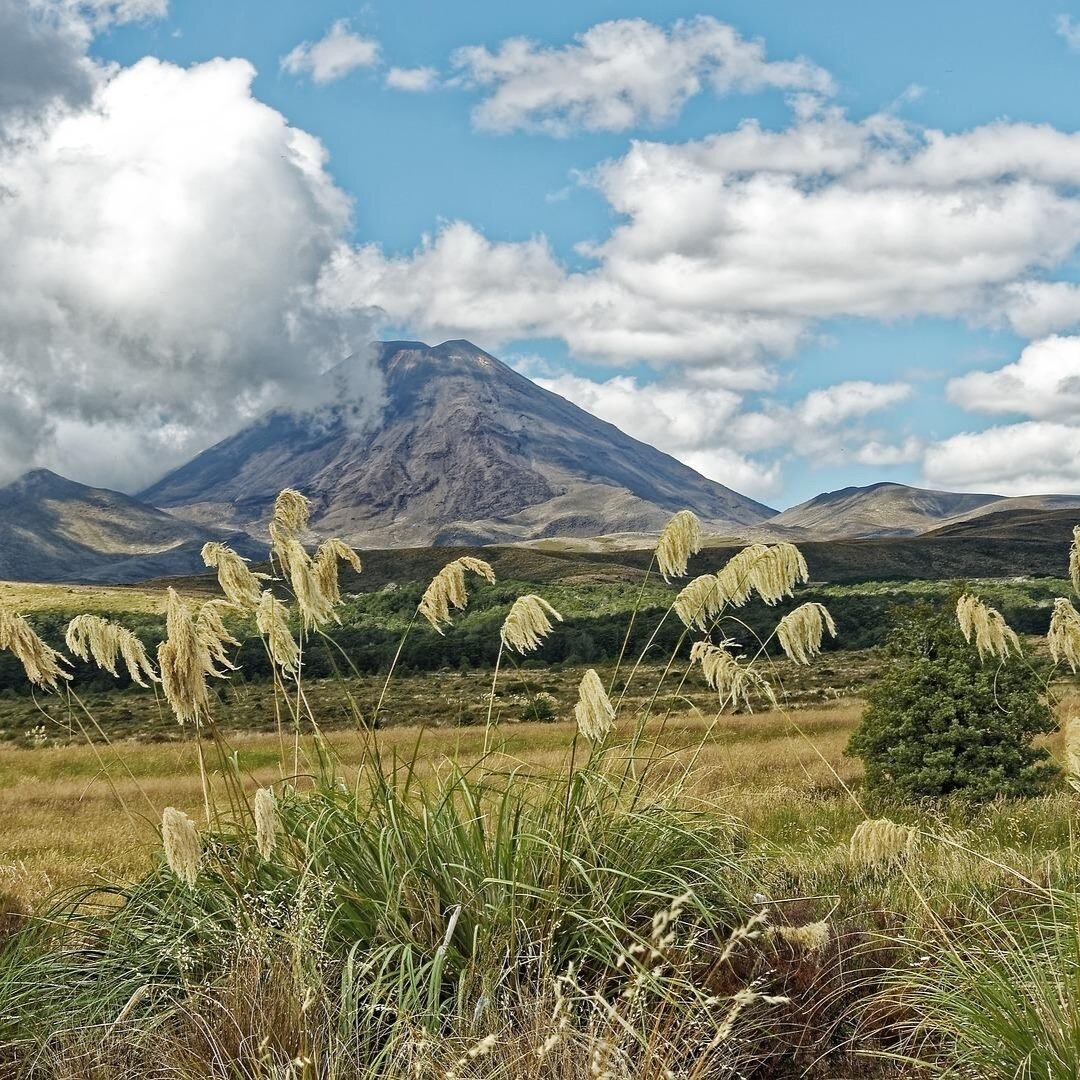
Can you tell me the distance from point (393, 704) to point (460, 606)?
51.1 meters

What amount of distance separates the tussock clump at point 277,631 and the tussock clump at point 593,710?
1.90m

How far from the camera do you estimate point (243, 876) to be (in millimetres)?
7160

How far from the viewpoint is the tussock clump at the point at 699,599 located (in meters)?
7.47

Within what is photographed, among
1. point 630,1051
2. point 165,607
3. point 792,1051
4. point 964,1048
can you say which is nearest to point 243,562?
point 165,607

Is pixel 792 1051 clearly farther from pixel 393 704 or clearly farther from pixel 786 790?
pixel 393 704

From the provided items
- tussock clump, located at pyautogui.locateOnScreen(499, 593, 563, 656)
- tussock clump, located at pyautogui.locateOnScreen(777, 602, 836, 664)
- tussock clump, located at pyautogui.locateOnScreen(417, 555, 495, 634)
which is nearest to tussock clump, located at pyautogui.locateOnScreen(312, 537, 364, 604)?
tussock clump, located at pyautogui.locateOnScreen(417, 555, 495, 634)

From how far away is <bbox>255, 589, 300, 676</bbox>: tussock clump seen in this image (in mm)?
7176

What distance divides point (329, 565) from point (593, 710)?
1977mm

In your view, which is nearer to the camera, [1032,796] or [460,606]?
[460,606]

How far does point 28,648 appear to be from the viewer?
658cm

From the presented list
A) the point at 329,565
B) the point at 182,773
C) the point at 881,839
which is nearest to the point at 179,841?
the point at 329,565

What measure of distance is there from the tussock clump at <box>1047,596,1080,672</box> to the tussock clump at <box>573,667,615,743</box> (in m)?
2.79

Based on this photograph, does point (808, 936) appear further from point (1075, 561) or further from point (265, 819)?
point (265, 819)

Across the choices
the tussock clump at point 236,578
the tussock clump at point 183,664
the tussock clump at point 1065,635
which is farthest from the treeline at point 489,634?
the tussock clump at point 183,664
